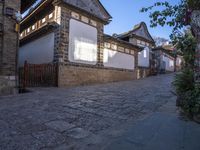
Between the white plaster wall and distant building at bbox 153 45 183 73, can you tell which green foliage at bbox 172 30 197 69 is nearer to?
the white plaster wall

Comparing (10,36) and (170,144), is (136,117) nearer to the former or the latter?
(170,144)

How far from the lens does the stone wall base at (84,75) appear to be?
1140 cm

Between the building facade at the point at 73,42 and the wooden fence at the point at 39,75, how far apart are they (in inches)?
13.8

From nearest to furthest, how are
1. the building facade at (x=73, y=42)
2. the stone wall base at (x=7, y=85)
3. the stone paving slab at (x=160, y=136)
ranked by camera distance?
1. the stone paving slab at (x=160, y=136)
2. the stone wall base at (x=7, y=85)
3. the building facade at (x=73, y=42)

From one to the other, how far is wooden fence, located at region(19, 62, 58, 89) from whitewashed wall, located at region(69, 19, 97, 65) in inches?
58.7

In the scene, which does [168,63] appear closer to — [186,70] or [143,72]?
[143,72]

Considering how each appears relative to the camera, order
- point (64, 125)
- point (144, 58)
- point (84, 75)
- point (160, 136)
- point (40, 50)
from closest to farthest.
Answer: point (160, 136), point (64, 125), point (84, 75), point (40, 50), point (144, 58)

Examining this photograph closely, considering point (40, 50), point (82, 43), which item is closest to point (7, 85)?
point (40, 50)

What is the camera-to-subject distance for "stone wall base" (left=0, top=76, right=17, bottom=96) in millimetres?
7715

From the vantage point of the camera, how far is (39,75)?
35.5 feet

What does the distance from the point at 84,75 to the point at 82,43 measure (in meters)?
2.11

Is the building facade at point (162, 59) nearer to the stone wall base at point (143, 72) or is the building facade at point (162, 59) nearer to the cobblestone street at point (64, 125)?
the stone wall base at point (143, 72)

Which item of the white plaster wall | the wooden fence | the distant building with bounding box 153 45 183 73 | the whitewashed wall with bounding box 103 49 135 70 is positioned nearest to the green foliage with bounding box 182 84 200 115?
the wooden fence

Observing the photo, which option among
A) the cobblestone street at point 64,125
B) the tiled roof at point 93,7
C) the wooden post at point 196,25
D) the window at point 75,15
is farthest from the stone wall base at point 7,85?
the wooden post at point 196,25
